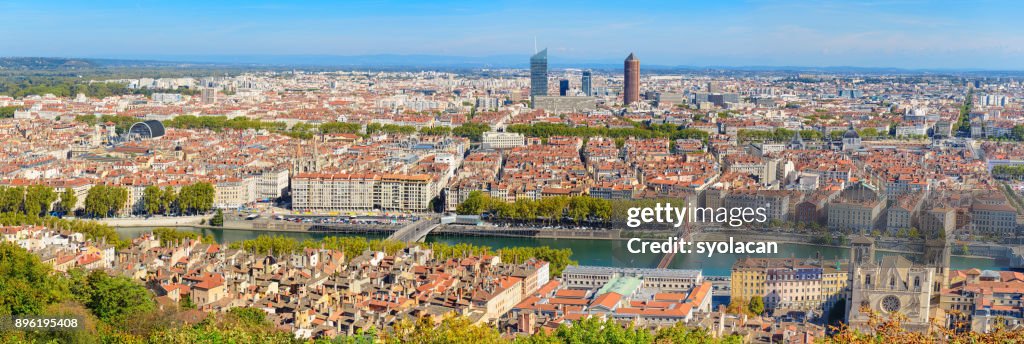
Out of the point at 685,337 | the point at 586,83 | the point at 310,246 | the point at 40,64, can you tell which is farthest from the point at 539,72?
the point at 40,64

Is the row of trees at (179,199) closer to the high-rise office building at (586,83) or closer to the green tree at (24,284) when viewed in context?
the green tree at (24,284)

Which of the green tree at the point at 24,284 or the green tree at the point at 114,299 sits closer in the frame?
the green tree at the point at 24,284

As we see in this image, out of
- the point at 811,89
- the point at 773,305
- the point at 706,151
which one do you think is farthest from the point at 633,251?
the point at 811,89

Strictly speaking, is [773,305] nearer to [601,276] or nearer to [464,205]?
[601,276]

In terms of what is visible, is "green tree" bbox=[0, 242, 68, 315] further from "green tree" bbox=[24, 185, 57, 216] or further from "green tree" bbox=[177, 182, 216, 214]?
"green tree" bbox=[177, 182, 216, 214]

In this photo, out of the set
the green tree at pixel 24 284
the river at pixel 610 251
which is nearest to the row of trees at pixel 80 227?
the river at pixel 610 251

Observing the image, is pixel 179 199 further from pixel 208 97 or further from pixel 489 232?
pixel 208 97

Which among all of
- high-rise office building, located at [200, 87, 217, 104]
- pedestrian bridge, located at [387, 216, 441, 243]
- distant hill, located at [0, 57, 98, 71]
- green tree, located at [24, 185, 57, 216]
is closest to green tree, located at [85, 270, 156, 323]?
pedestrian bridge, located at [387, 216, 441, 243]

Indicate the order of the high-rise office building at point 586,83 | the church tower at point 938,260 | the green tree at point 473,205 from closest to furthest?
the church tower at point 938,260, the green tree at point 473,205, the high-rise office building at point 586,83
